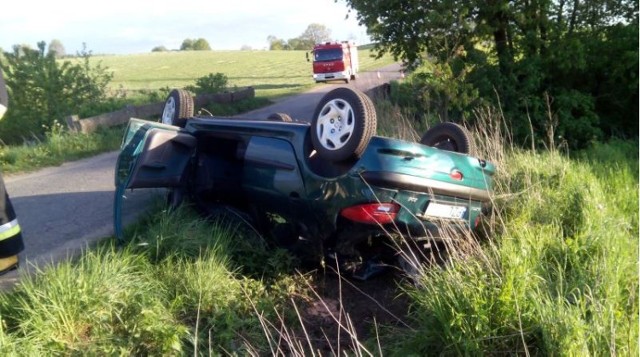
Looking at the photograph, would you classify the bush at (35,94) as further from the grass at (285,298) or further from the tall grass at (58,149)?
the grass at (285,298)

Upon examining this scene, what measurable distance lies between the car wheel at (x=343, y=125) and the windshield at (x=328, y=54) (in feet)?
91.4

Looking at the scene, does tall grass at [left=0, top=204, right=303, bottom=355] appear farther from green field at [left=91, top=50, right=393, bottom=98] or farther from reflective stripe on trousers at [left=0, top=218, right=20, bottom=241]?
green field at [left=91, top=50, right=393, bottom=98]

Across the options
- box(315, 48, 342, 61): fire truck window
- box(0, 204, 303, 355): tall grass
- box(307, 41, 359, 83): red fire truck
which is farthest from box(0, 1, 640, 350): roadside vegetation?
box(315, 48, 342, 61): fire truck window

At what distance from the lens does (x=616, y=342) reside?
3.13 meters

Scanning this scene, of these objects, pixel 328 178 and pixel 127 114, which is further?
pixel 127 114

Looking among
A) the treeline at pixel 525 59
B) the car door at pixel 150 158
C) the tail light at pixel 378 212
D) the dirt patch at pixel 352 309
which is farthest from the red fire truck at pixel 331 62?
the tail light at pixel 378 212

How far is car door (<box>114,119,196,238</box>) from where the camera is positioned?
178 inches

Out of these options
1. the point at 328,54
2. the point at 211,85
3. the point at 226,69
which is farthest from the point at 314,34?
the point at 211,85

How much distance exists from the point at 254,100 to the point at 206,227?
16010mm

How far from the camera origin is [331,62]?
31.7m

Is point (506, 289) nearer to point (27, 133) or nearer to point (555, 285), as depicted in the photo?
point (555, 285)

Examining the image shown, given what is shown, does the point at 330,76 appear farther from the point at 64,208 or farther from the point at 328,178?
the point at 328,178

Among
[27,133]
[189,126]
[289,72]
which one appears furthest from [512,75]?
[289,72]

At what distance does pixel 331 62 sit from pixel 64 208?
26.3m
